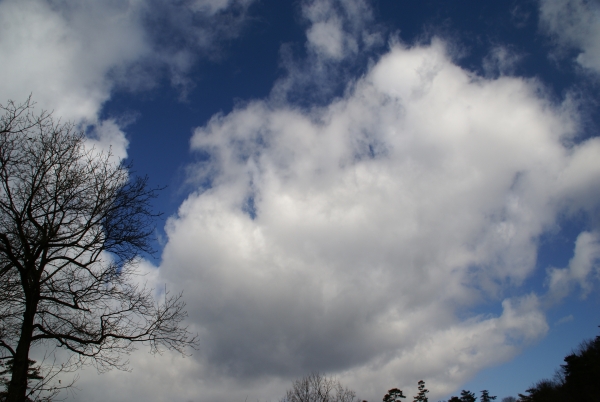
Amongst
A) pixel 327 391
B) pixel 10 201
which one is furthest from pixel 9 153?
pixel 327 391

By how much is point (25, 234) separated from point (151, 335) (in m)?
3.97

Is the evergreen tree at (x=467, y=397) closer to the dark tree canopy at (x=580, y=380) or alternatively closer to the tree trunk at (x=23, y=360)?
the dark tree canopy at (x=580, y=380)

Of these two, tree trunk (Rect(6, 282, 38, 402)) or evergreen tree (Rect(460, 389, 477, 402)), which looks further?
evergreen tree (Rect(460, 389, 477, 402))

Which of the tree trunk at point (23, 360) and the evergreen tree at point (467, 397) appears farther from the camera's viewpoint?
the evergreen tree at point (467, 397)

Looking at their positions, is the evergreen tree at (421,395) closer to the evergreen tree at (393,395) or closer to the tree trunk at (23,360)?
the evergreen tree at (393,395)

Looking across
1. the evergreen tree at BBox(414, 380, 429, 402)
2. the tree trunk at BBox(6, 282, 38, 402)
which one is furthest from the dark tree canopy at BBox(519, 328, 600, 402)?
the tree trunk at BBox(6, 282, 38, 402)

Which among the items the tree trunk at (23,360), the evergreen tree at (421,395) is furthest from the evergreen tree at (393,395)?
the tree trunk at (23,360)

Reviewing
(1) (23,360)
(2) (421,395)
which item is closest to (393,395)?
(2) (421,395)

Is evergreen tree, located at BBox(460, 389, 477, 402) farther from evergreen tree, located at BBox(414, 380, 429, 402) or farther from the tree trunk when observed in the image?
the tree trunk

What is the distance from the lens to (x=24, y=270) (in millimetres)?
8070

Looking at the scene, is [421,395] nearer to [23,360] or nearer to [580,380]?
[580,380]

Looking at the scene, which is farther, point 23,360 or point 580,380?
point 580,380

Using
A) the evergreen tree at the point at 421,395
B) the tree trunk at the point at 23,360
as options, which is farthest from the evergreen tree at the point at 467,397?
the tree trunk at the point at 23,360

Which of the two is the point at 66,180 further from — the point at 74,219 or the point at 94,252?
the point at 94,252
